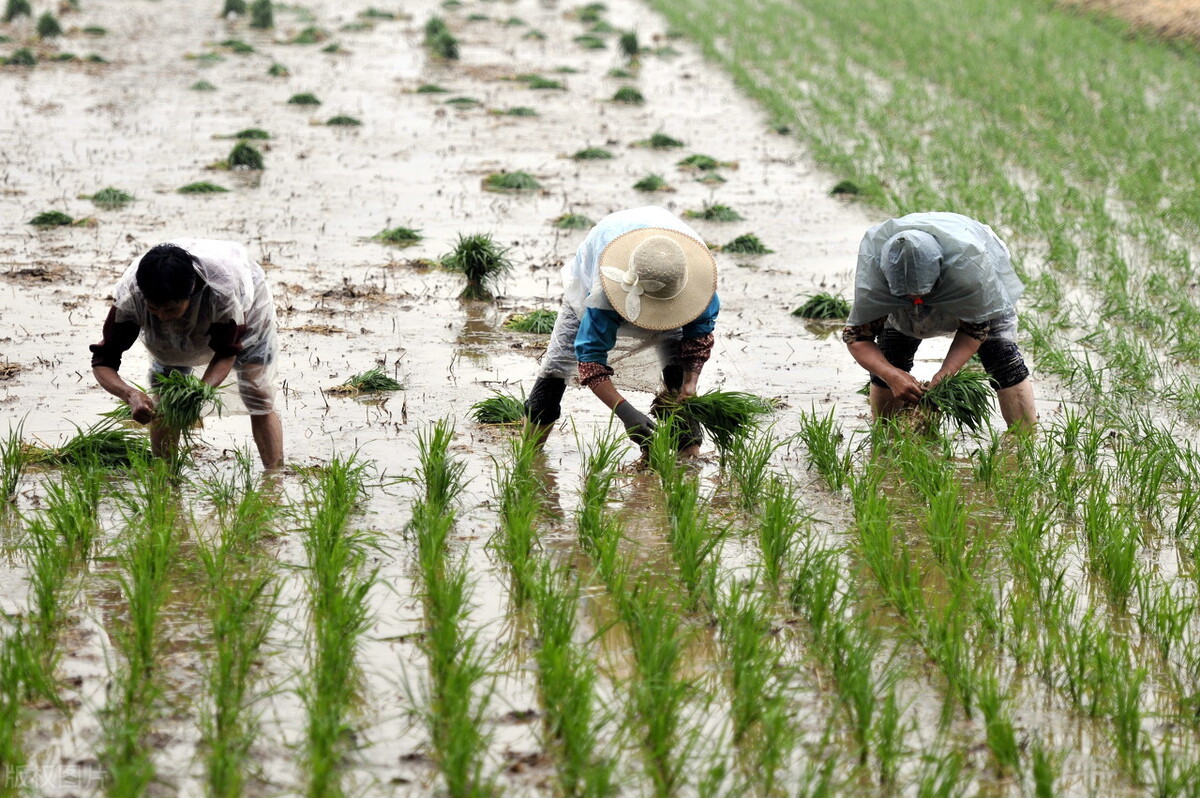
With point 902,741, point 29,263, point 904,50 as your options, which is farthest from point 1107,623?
point 904,50

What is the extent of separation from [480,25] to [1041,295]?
46.4ft

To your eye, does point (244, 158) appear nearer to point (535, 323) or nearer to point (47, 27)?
point (535, 323)

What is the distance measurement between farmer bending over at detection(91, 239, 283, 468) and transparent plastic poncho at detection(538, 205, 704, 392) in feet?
3.39

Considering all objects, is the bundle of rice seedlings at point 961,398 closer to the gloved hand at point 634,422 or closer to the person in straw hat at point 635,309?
the person in straw hat at point 635,309

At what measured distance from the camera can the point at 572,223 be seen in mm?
8664

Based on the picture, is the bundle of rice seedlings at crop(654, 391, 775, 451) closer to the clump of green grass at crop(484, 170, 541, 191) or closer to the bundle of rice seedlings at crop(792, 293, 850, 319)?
the bundle of rice seedlings at crop(792, 293, 850, 319)

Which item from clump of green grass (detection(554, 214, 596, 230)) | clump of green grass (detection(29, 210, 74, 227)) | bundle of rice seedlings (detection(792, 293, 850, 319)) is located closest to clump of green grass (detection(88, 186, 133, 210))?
clump of green grass (detection(29, 210, 74, 227))

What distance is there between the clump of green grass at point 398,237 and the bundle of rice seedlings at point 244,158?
7.78ft

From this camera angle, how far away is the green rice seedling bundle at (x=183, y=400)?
4.25m

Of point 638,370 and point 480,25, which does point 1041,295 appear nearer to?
point 638,370

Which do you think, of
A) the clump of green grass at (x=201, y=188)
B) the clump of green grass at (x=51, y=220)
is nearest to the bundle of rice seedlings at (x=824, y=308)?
the clump of green grass at (x=201, y=188)

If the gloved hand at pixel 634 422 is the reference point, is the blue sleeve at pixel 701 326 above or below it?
above

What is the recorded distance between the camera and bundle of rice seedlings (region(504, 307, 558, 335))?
6625 millimetres

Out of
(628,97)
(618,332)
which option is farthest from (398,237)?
(628,97)
